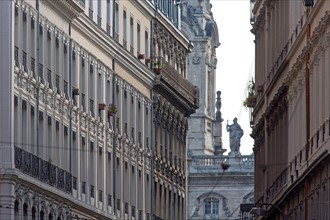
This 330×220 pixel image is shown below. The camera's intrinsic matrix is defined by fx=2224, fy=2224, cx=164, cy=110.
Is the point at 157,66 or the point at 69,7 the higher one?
the point at 157,66

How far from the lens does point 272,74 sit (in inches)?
3844

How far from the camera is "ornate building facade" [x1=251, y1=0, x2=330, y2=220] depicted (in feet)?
240

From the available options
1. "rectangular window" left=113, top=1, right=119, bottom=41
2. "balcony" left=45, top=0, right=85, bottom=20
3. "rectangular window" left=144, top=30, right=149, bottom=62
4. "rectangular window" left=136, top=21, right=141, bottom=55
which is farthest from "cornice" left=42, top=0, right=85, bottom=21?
"rectangular window" left=144, top=30, right=149, bottom=62

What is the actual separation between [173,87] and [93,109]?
82.4ft

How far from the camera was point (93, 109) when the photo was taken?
333ft

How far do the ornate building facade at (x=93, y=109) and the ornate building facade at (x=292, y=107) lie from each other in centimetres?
683

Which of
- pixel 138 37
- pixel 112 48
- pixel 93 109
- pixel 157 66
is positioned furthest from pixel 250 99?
pixel 157 66

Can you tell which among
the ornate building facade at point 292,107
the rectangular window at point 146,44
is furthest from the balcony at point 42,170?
the rectangular window at point 146,44

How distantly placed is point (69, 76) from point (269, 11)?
12044 millimetres

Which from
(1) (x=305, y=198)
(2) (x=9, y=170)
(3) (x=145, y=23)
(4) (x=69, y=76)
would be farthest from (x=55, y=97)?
(3) (x=145, y=23)

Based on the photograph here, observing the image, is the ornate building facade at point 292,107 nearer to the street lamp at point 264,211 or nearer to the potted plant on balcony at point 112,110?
the street lamp at point 264,211

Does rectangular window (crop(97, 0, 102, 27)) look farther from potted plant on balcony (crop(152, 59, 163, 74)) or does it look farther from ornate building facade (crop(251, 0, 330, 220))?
potted plant on balcony (crop(152, 59, 163, 74))

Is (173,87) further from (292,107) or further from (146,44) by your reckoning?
(292,107)

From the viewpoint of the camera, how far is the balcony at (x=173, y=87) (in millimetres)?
120875
